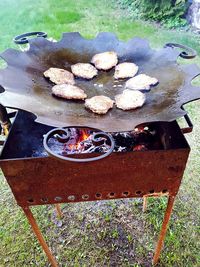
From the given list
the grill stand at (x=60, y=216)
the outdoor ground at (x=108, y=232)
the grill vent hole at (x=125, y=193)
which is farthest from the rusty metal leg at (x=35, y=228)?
the grill vent hole at (x=125, y=193)

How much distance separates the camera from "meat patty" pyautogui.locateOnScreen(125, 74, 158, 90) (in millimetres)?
1604

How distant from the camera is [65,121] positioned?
1.27 m

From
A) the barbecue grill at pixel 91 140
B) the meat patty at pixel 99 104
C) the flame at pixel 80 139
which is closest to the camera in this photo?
the barbecue grill at pixel 91 140

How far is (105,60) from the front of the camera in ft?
6.05

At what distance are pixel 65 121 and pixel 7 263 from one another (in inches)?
49.8

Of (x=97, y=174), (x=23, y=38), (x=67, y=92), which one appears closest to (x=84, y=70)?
(x=67, y=92)

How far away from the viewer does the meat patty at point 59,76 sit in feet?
5.39

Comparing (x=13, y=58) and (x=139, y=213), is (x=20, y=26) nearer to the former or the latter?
(x=13, y=58)

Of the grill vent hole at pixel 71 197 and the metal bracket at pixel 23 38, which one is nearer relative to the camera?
the grill vent hole at pixel 71 197

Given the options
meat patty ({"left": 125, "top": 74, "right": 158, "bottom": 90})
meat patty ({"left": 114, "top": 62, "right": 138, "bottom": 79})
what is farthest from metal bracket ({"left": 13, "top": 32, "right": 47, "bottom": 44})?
meat patty ({"left": 125, "top": 74, "right": 158, "bottom": 90})

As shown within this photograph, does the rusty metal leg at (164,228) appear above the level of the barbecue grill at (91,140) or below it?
below

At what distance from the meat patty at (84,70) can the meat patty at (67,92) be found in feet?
0.68

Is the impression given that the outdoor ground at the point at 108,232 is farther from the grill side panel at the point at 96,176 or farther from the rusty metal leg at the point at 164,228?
the grill side panel at the point at 96,176

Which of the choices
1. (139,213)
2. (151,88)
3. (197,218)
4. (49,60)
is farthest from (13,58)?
(197,218)
